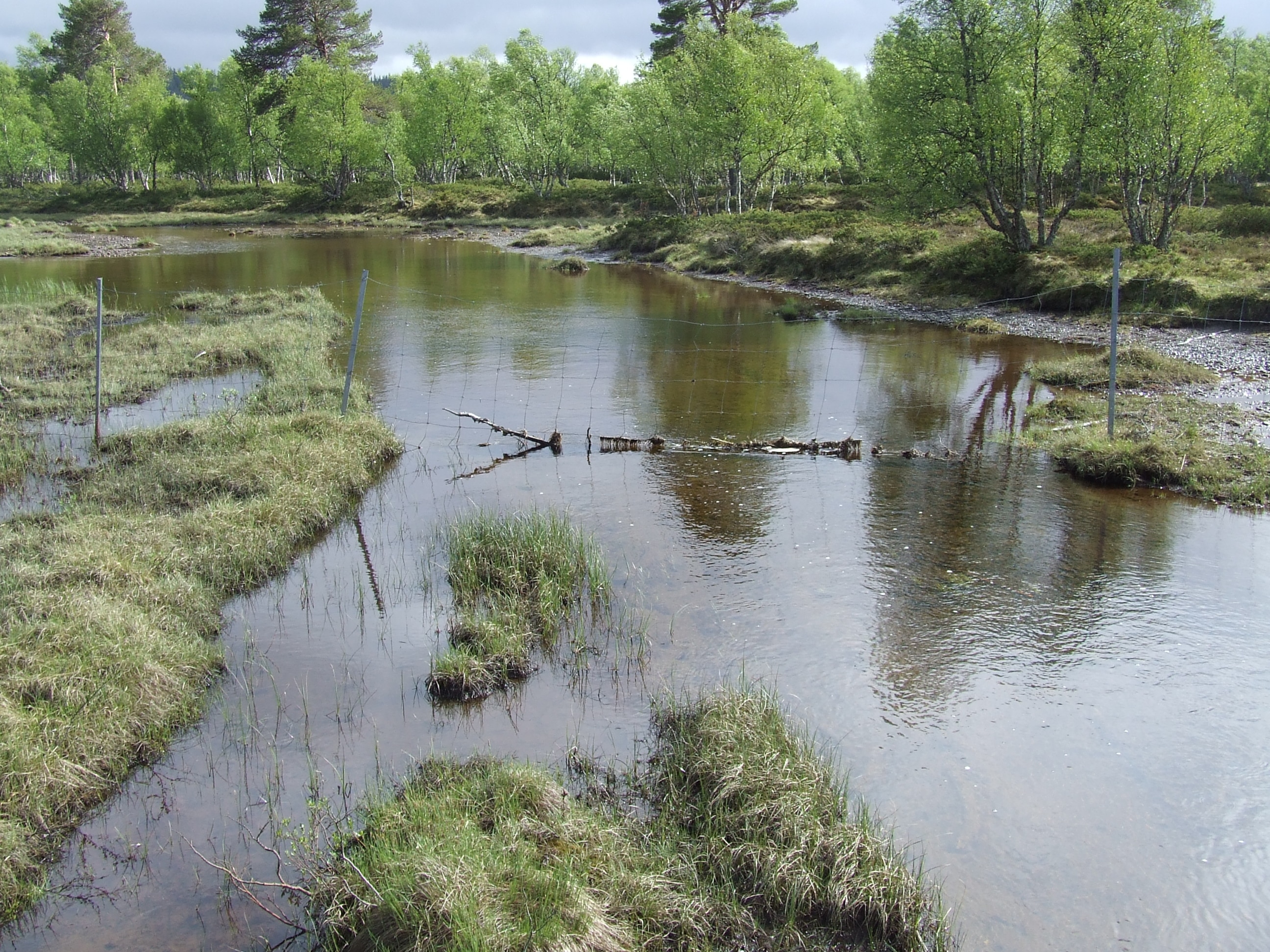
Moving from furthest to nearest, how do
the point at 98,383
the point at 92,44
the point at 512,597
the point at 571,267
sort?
the point at 92,44, the point at 571,267, the point at 98,383, the point at 512,597

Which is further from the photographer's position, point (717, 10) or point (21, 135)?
point (21, 135)

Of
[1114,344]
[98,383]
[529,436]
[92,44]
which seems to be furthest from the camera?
[92,44]

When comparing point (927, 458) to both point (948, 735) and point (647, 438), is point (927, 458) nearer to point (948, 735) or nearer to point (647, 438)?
point (647, 438)

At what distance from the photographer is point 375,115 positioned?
94250mm

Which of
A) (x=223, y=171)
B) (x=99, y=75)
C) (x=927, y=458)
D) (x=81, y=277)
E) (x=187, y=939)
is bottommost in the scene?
(x=187, y=939)

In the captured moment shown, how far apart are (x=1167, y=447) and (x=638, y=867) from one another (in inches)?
494

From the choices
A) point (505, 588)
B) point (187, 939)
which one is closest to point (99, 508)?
point (505, 588)

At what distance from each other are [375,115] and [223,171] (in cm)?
2099

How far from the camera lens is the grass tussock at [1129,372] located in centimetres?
→ 1975

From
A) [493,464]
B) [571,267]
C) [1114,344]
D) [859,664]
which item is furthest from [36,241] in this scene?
[859,664]

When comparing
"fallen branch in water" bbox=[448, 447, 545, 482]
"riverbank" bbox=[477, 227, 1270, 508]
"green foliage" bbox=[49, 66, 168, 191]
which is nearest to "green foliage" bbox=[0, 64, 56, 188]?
"green foliage" bbox=[49, 66, 168, 191]

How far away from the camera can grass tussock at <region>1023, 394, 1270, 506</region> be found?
14453 mm

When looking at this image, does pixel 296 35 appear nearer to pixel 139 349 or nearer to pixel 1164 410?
pixel 139 349

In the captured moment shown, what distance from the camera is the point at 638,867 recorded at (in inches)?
253
